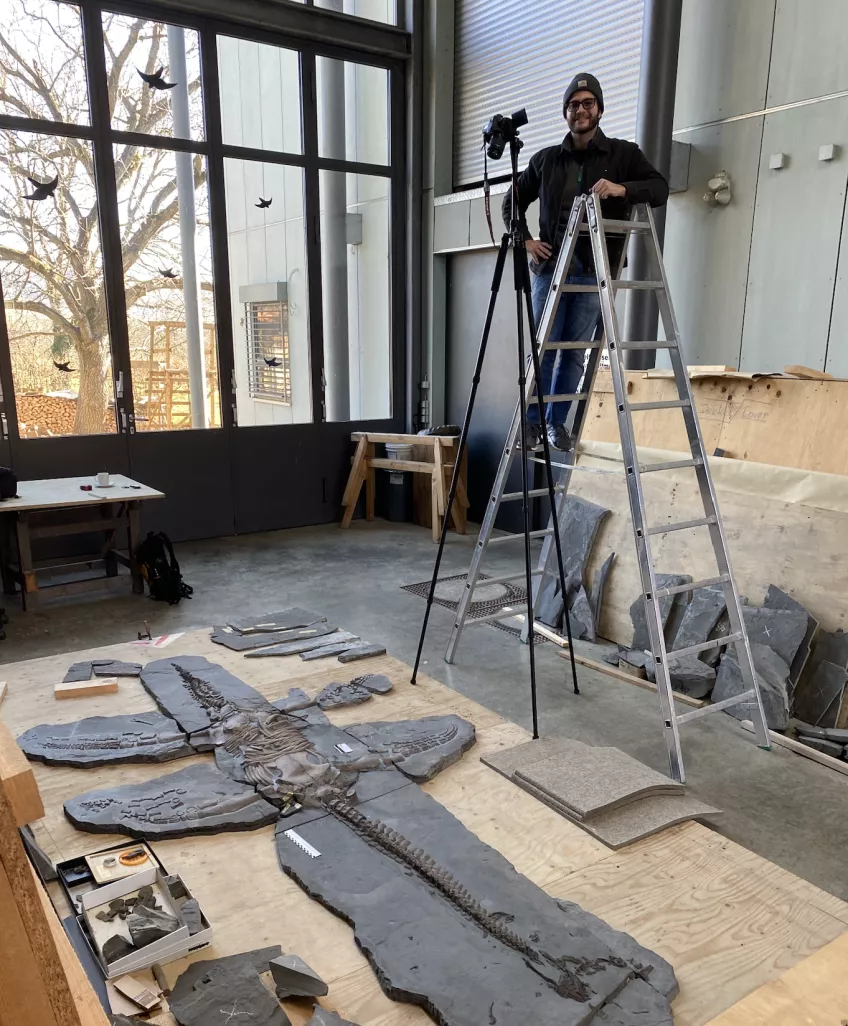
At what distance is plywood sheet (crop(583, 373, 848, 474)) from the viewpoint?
320cm

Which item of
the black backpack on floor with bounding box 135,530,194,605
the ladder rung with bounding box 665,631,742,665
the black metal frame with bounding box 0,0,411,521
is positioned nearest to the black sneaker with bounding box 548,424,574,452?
the ladder rung with bounding box 665,631,742,665

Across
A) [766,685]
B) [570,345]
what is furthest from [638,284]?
[766,685]

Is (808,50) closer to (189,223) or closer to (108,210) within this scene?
(189,223)

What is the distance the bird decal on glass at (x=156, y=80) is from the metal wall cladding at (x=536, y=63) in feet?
7.59

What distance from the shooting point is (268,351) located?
6090 mm

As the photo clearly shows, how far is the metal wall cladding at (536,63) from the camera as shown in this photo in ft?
15.4

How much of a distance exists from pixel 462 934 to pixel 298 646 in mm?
1621

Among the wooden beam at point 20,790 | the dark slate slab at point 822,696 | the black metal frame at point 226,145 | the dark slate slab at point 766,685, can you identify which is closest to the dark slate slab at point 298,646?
the dark slate slab at point 766,685

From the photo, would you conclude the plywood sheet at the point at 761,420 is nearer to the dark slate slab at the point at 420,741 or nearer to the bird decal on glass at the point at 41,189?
the dark slate slab at the point at 420,741

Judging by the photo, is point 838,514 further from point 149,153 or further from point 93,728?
point 149,153

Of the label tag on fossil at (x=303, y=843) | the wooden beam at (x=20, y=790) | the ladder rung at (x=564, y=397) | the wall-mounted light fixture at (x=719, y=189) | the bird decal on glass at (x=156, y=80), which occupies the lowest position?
the label tag on fossil at (x=303, y=843)

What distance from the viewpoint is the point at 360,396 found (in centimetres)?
666

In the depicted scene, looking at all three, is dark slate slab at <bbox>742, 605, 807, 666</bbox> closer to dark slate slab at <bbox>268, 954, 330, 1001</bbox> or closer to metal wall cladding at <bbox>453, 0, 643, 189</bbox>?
dark slate slab at <bbox>268, 954, 330, 1001</bbox>

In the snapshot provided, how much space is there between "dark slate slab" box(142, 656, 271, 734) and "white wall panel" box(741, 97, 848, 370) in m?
3.24
